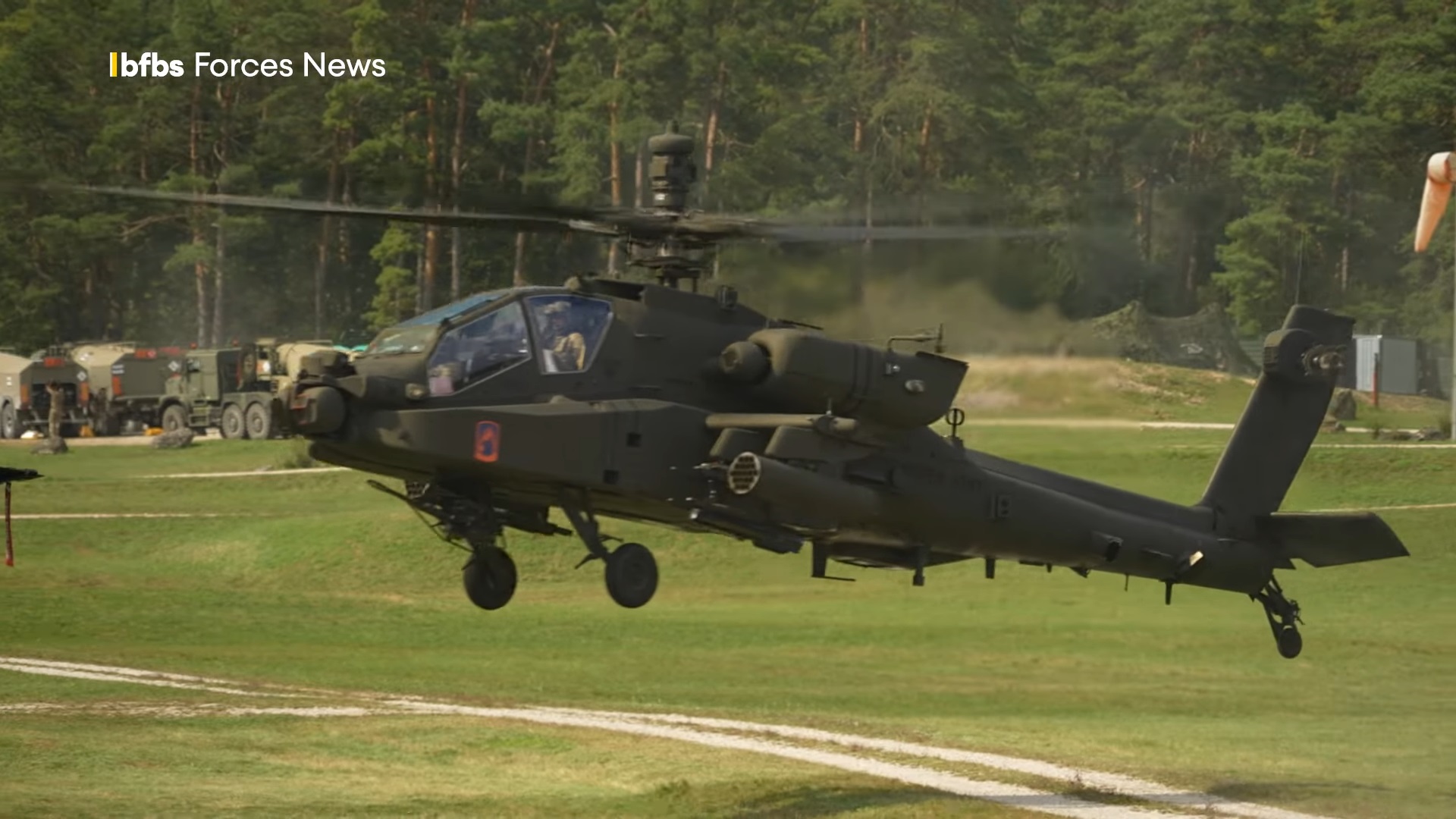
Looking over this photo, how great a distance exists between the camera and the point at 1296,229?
5994cm

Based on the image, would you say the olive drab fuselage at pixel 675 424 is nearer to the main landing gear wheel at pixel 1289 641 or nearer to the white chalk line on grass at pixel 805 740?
the main landing gear wheel at pixel 1289 641

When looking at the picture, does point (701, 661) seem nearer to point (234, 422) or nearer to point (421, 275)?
point (421, 275)

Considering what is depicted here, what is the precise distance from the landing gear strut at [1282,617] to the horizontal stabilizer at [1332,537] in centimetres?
57

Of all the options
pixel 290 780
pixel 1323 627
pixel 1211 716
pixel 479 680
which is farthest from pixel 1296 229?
pixel 290 780

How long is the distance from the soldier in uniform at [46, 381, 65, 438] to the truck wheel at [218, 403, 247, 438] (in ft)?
20.9

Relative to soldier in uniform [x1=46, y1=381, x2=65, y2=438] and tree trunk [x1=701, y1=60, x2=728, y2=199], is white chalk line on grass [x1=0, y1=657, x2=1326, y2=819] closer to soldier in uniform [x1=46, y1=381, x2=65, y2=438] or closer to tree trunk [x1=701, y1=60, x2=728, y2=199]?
tree trunk [x1=701, y1=60, x2=728, y2=199]

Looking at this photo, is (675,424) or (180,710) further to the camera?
(180,710)

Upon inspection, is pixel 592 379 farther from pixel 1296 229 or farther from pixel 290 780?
pixel 1296 229

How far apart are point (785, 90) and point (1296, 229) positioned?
24438 mm

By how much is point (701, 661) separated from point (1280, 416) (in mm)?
16069

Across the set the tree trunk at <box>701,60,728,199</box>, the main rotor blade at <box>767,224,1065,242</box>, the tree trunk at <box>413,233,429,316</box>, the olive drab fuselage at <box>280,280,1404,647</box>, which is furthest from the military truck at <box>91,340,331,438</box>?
the main rotor blade at <box>767,224,1065,242</box>

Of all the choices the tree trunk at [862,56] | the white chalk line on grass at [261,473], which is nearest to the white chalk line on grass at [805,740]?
the white chalk line on grass at [261,473]

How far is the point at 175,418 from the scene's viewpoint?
74.0m

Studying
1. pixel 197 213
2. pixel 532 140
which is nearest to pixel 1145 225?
pixel 532 140
